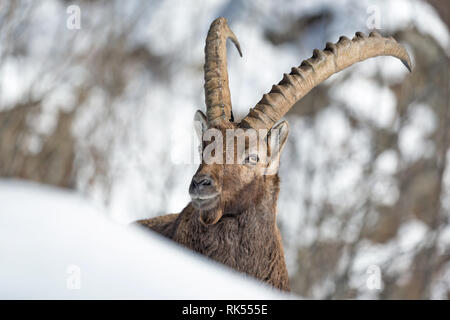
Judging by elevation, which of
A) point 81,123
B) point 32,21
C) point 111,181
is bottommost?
point 111,181

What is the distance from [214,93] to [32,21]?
25.0ft


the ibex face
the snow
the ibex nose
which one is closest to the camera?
the snow

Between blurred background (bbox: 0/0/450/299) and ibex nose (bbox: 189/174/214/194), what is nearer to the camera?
ibex nose (bbox: 189/174/214/194)

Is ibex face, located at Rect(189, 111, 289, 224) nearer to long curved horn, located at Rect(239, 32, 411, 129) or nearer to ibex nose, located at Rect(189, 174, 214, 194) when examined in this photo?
ibex nose, located at Rect(189, 174, 214, 194)

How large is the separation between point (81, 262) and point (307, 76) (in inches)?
117

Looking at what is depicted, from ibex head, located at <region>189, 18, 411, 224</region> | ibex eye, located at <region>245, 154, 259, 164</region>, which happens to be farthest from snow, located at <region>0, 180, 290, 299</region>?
ibex eye, located at <region>245, 154, 259, 164</region>

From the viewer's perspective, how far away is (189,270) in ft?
8.36

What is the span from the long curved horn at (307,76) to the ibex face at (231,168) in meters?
0.11

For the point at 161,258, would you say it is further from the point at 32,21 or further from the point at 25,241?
the point at 32,21

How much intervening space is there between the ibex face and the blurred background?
571cm

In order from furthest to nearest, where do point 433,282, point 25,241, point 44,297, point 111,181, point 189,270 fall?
point 433,282, point 111,181, point 189,270, point 25,241, point 44,297

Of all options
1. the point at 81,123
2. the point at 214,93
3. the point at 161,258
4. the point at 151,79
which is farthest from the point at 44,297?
the point at 151,79

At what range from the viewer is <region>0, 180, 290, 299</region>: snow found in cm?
207

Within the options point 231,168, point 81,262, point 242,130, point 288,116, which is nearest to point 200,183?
point 231,168
